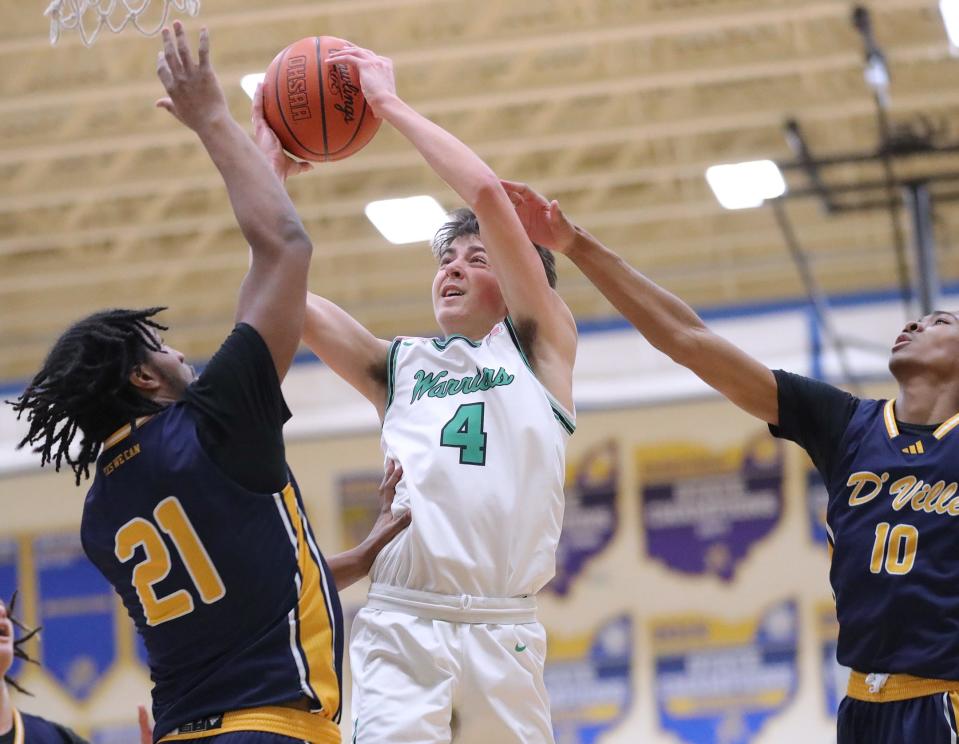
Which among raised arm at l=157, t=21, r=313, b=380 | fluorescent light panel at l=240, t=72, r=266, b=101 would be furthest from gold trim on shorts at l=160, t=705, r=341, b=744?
fluorescent light panel at l=240, t=72, r=266, b=101

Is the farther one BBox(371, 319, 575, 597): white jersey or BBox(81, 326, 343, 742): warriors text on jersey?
BBox(371, 319, 575, 597): white jersey

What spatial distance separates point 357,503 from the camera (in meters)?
16.3

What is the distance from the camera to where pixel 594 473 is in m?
15.8

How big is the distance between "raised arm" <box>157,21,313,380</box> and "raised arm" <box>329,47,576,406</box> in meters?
0.82

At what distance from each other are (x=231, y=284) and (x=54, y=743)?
12717 mm

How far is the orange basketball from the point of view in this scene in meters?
4.38

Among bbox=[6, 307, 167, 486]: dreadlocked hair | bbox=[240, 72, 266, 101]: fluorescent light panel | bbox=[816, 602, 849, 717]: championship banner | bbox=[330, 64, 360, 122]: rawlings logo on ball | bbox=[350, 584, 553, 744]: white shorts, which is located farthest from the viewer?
bbox=[816, 602, 849, 717]: championship banner

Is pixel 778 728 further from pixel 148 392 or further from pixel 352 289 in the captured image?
pixel 148 392

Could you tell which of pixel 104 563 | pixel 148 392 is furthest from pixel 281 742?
pixel 148 392

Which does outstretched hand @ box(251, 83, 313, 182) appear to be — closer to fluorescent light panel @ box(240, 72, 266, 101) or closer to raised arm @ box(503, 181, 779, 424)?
raised arm @ box(503, 181, 779, 424)

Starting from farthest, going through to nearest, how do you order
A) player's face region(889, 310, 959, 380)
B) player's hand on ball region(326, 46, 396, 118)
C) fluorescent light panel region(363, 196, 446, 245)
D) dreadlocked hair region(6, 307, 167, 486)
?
fluorescent light panel region(363, 196, 446, 245), player's face region(889, 310, 959, 380), player's hand on ball region(326, 46, 396, 118), dreadlocked hair region(6, 307, 167, 486)

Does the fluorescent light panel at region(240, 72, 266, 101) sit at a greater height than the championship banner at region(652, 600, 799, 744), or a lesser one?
greater

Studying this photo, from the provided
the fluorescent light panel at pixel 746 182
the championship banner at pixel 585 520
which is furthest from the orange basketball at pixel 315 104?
the championship banner at pixel 585 520

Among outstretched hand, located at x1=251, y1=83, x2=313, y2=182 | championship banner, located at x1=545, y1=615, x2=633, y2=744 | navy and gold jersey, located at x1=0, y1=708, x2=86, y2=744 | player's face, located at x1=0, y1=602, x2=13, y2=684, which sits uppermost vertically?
outstretched hand, located at x1=251, y1=83, x2=313, y2=182
